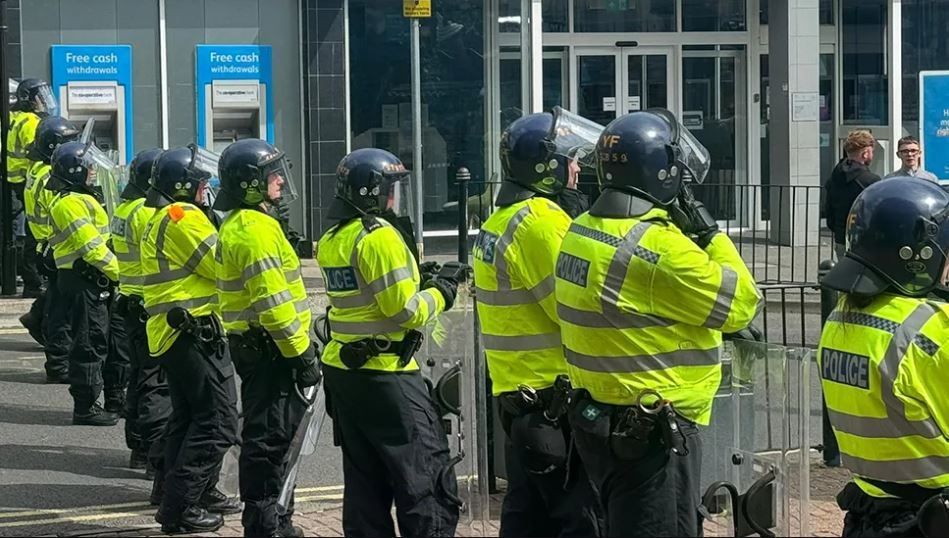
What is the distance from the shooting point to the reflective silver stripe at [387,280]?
6.29m

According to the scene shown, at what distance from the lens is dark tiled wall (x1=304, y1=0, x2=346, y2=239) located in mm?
17953

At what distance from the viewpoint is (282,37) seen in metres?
18.0

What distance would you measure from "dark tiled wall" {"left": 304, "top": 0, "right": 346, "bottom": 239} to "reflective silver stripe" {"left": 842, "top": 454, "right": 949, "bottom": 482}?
1374cm

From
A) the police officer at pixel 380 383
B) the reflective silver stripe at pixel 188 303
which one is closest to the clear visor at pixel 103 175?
the reflective silver stripe at pixel 188 303

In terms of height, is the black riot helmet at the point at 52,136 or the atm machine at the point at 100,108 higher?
the atm machine at the point at 100,108

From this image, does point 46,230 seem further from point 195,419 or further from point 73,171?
point 195,419

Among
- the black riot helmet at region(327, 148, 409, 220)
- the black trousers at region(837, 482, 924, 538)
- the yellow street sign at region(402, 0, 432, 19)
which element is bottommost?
the black trousers at region(837, 482, 924, 538)

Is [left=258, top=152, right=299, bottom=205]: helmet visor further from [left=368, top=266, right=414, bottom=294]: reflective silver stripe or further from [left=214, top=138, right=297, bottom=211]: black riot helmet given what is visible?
[left=368, top=266, right=414, bottom=294]: reflective silver stripe

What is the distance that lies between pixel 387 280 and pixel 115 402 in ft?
16.4

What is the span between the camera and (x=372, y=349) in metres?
6.33

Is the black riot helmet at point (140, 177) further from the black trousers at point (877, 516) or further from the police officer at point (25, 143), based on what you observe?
the police officer at point (25, 143)

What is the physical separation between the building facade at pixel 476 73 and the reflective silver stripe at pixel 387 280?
422 inches

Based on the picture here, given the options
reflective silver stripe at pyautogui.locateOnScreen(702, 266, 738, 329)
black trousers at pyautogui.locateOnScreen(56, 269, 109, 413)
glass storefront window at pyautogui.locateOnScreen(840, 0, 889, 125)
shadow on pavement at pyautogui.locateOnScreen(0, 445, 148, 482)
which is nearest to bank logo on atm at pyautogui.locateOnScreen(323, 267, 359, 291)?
reflective silver stripe at pyautogui.locateOnScreen(702, 266, 738, 329)

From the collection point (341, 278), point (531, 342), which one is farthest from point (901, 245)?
point (341, 278)
